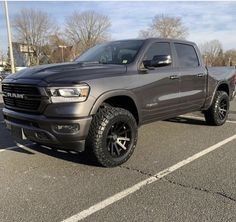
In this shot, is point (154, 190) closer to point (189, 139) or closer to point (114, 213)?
point (114, 213)

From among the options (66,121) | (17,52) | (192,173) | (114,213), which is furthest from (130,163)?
(17,52)

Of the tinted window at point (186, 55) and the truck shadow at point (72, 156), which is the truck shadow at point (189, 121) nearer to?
the tinted window at point (186, 55)

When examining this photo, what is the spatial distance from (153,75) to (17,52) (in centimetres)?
6998

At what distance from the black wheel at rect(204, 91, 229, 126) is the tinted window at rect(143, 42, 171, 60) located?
6.25 ft

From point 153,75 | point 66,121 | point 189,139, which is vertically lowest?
point 189,139

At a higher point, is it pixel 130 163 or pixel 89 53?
pixel 89 53

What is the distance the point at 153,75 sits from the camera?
18.4 feet

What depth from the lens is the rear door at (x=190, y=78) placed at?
6.38m

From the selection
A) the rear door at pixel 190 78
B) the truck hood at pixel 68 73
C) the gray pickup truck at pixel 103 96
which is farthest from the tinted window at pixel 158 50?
the truck hood at pixel 68 73

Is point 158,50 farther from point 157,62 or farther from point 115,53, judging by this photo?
point 115,53

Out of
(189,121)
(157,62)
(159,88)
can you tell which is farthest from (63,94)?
(189,121)

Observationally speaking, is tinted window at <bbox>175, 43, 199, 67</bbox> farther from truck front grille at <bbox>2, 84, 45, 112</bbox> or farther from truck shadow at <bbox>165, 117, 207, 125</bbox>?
truck front grille at <bbox>2, 84, 45, 112</bbox>

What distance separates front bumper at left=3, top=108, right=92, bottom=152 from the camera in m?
4.49

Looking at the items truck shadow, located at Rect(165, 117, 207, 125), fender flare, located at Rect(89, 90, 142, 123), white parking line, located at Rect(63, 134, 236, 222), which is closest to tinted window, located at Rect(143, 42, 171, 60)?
fender flare, located at Rect(89, 90, 142, 123)
